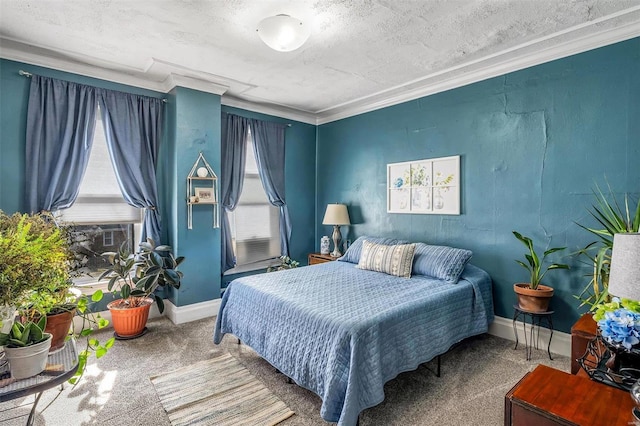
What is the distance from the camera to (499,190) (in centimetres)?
312

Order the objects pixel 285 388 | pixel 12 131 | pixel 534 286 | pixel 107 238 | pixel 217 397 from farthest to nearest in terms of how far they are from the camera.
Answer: pixel 107 238, pixel 12 131, pixel 534 286, pixel 285 388, pixel 217 397

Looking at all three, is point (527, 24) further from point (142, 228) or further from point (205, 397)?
point (142, 228)

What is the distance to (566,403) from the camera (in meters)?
1.11

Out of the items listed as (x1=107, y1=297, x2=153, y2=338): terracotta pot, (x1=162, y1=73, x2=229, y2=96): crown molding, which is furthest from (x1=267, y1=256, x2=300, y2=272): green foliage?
(x1=162, y1=73, x2=229, y2=96): crown molding

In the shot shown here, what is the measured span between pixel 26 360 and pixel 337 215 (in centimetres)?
347

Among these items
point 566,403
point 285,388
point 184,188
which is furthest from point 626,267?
point 184,188

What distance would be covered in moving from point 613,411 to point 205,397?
2.12m

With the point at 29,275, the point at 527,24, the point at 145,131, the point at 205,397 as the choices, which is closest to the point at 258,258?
the point at 145,131

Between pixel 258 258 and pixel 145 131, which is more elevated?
pixel 145 131

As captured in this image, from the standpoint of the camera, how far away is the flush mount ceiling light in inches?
83.6

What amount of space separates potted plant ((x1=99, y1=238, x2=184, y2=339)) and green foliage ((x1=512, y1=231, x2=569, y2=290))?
320 centimetres

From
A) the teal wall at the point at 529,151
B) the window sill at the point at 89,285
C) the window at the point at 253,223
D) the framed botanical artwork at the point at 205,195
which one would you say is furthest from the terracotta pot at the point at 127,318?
the teal wall at the point at 529,151

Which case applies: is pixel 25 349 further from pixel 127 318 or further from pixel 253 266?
pixel 253 266

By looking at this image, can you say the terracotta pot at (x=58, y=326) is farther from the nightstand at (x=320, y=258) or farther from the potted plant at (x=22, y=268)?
the nightstand at (x=320, y=258)
